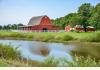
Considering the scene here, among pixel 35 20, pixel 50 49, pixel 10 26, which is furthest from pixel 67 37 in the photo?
pixel 10 26

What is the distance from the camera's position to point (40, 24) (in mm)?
4078

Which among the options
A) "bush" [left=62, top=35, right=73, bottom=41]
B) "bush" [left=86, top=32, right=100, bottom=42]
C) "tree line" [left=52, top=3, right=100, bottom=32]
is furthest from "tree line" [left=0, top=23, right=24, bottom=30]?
"bush" [left=86, top=32, right=100, bottom=42]

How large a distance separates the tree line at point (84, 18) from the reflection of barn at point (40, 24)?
0.26 ft

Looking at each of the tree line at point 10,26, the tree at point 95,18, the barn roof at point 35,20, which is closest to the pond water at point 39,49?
the tree line at point 10,26

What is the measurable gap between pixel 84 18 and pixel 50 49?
0.67 meters

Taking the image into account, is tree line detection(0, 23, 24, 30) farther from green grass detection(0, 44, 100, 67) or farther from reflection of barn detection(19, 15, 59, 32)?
green grass detection(0, 44, 100, 67)

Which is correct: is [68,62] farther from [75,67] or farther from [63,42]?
[63,42]

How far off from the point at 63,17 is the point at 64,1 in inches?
10.2

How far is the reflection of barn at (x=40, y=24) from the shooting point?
4043 millimetres

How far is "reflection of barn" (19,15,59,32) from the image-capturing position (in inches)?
159

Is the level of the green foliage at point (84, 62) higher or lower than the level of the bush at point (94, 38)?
lower

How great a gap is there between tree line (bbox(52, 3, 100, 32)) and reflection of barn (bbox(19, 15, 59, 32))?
8cm

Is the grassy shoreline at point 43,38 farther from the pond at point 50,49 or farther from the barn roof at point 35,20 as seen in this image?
the barn roof at point 35,20

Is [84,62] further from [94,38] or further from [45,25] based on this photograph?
[45,25]
